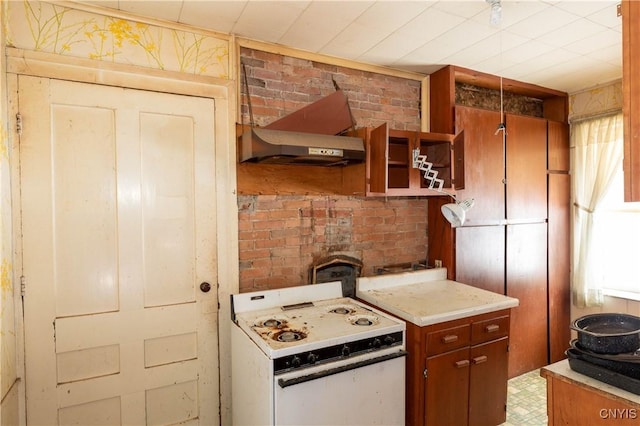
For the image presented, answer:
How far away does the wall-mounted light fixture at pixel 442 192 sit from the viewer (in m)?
2.45

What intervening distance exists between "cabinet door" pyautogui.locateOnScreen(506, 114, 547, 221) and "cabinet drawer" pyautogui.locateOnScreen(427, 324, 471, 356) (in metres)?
1.32

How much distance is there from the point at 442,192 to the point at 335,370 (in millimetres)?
1412

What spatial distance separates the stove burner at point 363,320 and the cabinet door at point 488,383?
2.35 feet

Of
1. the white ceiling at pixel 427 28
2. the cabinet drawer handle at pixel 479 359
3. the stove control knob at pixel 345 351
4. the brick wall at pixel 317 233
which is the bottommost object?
the cabinet drawer handle at pixel 479 359

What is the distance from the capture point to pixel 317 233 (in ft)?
8.92

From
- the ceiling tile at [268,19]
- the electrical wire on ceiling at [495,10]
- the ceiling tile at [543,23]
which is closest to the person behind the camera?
the electrical wire on ceiling at [495,10]

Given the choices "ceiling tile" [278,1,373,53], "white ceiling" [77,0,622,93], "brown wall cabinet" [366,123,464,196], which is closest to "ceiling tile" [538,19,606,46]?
"white ceiling" [77,0,622,93]

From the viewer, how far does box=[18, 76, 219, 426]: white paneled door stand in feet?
6.55

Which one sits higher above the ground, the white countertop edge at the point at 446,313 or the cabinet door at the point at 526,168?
the cabinet door at the point at 526,168

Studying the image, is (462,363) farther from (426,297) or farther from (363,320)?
(363,320)

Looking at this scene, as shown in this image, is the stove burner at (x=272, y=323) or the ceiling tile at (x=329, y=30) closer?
the ceiling tile at (x=329, y=30)

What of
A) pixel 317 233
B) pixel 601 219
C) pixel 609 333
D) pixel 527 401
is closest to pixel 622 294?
pixel 601 219

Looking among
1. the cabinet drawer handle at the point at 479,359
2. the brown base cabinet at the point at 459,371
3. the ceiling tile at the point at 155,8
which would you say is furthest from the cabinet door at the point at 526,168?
the ceiling tile at the point at 155,8

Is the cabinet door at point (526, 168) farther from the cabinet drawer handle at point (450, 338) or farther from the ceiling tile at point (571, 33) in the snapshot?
the cabinet drawer handle at point (450, 338)
